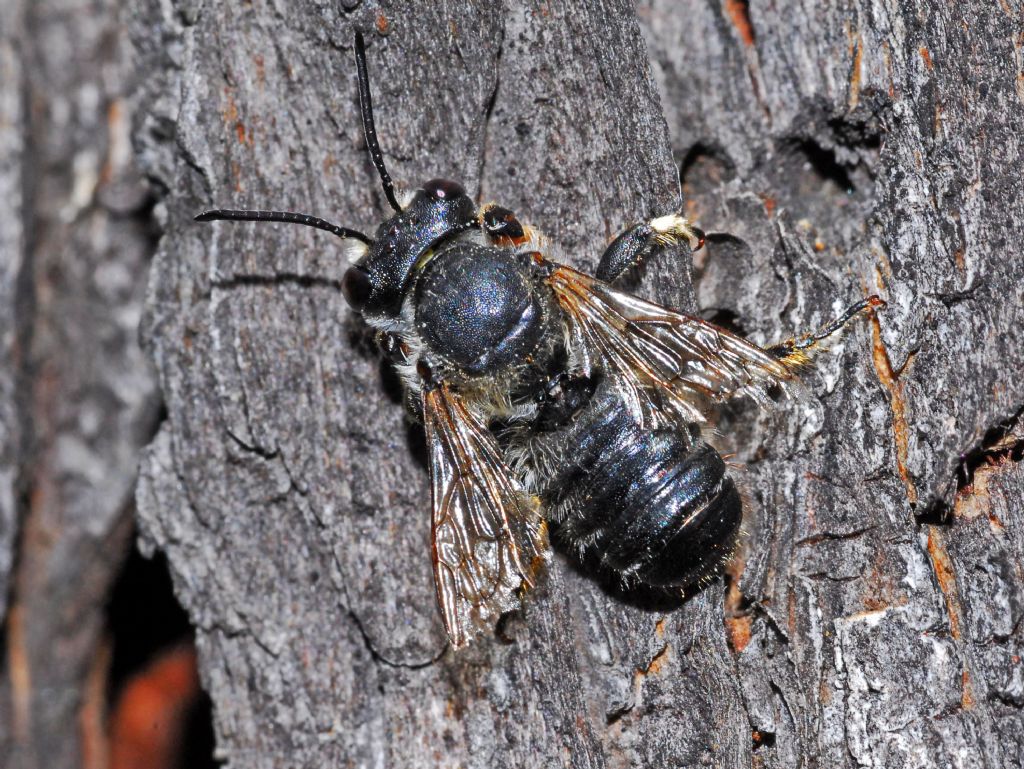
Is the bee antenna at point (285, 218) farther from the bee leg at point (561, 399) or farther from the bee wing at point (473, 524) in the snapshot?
the bee leg at point (561, 399)

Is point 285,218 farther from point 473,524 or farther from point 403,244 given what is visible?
point 473,524

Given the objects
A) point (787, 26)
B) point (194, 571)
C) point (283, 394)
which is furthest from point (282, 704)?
point (787, 26)

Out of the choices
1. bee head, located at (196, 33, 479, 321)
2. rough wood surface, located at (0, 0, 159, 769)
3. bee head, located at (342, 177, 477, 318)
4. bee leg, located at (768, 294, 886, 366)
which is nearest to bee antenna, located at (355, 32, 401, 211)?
bee head, located at (196, 33, 479, 321)

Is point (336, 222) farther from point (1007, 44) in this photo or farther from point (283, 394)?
point (1007, 44)

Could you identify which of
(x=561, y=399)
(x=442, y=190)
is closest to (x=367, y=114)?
(x=442, y=190)

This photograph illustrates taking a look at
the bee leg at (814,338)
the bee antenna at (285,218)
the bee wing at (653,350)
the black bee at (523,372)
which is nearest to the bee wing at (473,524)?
the black bee at (523,372)

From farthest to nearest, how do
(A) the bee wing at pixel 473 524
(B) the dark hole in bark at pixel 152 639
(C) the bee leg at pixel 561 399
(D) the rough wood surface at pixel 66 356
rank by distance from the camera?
(B) the dark hole in bark at pixel 152 639 → (D) the rough wood surface at pixel 66 356 → (C) the bee leg at pixel 561 399 → (A) the bee wing at pixel 473 524
